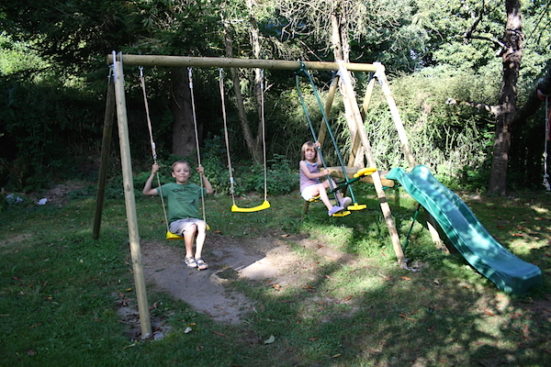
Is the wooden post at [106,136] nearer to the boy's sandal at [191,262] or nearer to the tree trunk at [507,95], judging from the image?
the boy's sandal at [191,262]

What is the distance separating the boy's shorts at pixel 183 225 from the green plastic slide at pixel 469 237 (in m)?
2.24

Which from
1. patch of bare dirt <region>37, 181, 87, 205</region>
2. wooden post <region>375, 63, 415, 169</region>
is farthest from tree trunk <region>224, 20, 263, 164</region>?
wooden post <region>375, 63, 415, 169</region>

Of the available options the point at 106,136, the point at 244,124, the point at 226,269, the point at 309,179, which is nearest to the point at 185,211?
the point at 226,269

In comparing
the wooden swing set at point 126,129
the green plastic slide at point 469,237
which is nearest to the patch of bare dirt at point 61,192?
the wooden swing set at point 126,129

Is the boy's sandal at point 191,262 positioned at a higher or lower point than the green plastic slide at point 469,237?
lower

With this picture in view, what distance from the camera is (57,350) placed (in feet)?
10.7

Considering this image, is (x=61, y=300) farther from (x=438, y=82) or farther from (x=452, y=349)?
(x=438, y=82)

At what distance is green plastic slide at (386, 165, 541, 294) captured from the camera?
160 inches

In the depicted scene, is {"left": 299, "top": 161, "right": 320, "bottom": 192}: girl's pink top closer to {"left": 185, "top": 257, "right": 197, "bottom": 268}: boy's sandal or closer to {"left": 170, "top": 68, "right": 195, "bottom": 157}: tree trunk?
{"left": 185, "top": 257, "right": 197, "bottom": 268}: boy's sandal

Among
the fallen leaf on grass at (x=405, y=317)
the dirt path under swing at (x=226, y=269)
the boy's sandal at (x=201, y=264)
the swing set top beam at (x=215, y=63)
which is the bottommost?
the fallen leaf on grass at (x=405, y=317)

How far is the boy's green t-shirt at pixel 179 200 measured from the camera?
490 cm

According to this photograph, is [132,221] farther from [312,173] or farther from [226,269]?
[312,173]

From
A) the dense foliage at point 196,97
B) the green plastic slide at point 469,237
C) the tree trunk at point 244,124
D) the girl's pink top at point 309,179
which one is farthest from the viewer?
the tree trunk at point 244,124

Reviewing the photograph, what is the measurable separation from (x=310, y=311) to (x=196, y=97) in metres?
8.51
